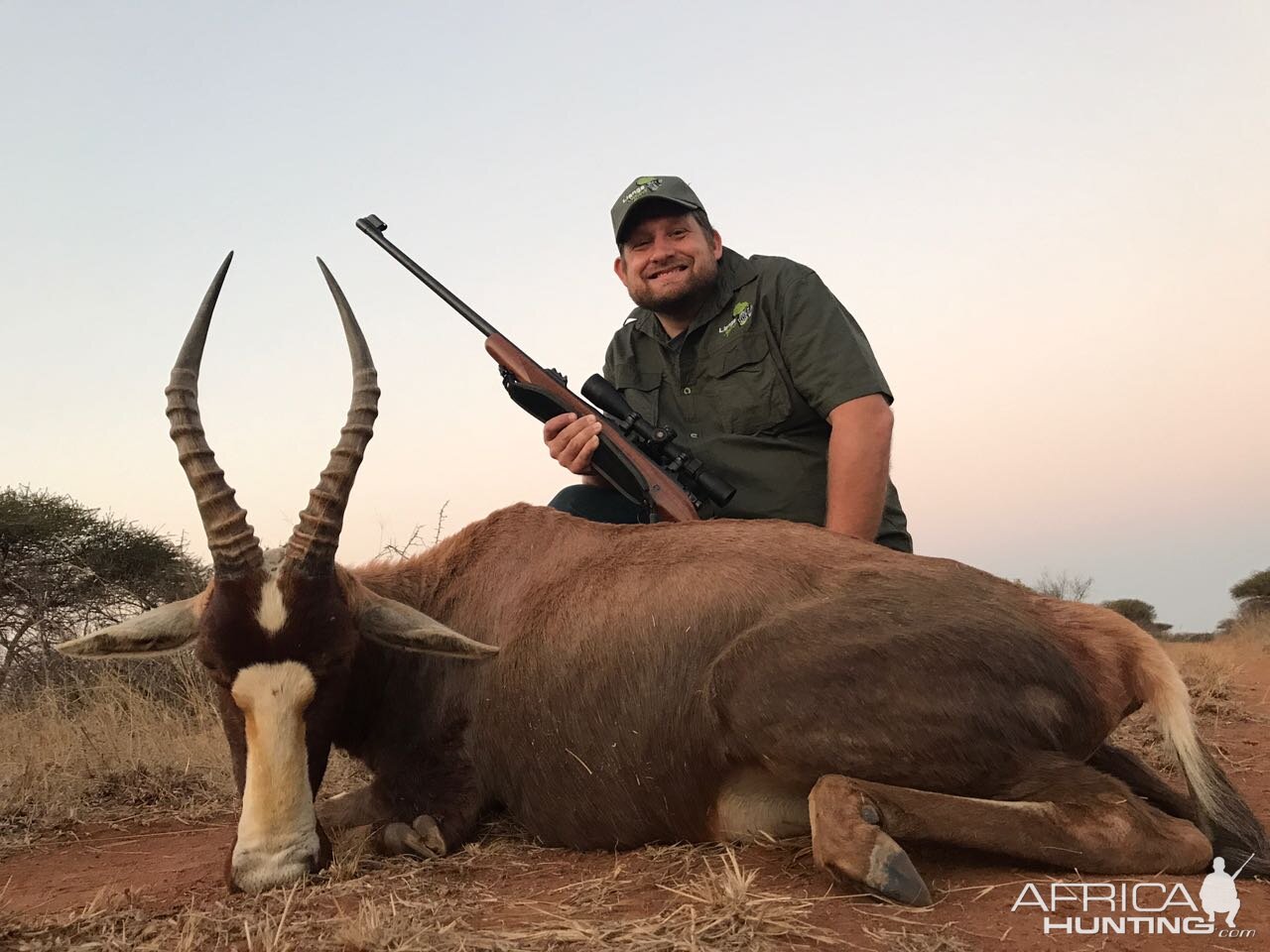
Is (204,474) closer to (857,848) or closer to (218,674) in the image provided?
(218,674)

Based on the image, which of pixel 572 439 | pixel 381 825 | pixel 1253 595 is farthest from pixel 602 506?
pixel 1253 595

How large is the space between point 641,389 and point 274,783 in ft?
12.1

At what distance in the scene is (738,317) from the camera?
604 centimetres

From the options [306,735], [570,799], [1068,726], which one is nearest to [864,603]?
[1068,726]

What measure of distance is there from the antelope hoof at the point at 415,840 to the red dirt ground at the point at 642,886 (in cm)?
28

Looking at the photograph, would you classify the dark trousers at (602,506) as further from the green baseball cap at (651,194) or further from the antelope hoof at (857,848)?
the antelope hoof at (857,848)

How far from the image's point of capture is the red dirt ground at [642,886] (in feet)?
8.45

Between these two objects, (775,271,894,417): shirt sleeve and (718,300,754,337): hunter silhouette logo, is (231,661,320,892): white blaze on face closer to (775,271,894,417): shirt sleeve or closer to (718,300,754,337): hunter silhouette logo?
(775,271,894,417): shirt sleeve

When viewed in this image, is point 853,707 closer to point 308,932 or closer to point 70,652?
point 308,932

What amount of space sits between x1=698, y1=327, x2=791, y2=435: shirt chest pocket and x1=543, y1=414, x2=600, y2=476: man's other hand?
2.55ft

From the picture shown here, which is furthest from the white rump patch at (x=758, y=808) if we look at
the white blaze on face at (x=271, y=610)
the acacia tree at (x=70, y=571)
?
the acacia tree at (x=70, y=571)

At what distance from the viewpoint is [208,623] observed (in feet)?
11.3

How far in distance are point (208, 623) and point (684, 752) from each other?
165 centimetres

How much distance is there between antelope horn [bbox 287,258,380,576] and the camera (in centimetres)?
358
